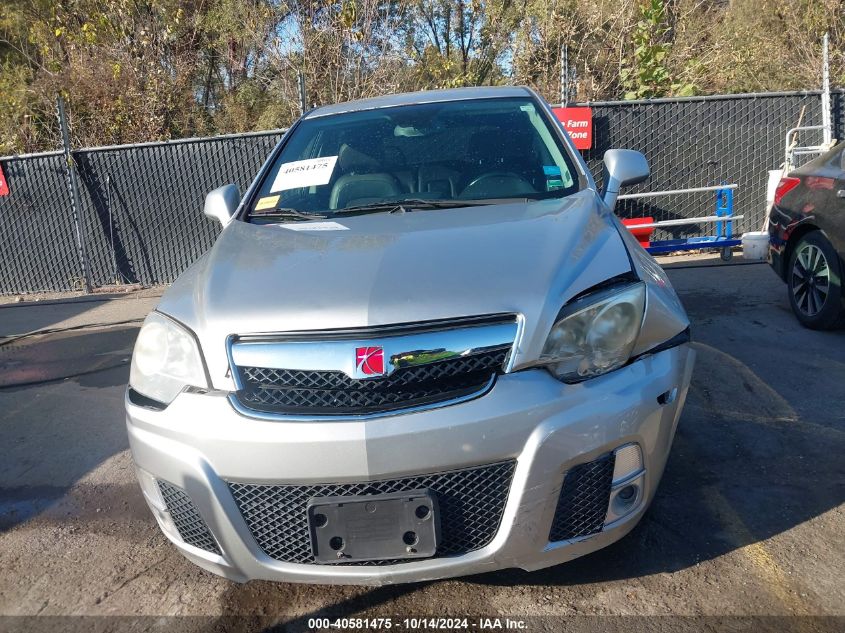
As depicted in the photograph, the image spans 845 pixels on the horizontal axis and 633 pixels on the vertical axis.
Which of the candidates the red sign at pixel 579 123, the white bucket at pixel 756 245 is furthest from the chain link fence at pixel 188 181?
the white bucket at pixel 756 245

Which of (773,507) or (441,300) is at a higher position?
(441,300)

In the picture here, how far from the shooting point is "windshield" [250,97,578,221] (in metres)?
3.32

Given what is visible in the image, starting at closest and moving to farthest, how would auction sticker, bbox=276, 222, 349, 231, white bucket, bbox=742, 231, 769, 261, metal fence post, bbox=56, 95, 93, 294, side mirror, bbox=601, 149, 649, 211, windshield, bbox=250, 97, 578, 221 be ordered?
auction sticker, bbox=276, 222, 349, 231, windshield, bbox=250, 97, 578, 221, side mirror, bbox=601, 149, 649, 211, white bucket, bbox=742, 231, 769, 261, metal fence post, bbox=56, 95, 93, 294

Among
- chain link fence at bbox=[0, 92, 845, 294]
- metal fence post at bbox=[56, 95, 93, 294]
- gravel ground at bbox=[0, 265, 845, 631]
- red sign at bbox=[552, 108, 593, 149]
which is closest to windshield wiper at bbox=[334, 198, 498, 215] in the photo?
gravel ground at bbox=[0, 265, 845, 631]

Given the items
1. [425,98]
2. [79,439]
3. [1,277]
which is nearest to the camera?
[425,98]

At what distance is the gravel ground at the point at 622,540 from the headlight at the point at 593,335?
828 millimetres

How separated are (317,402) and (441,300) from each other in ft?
1.58

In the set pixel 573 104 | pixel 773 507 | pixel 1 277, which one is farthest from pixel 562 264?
pixel 1 277

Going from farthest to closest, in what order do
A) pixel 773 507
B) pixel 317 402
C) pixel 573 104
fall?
pixel 573 104 < pixel 773 507 < pixel 317 402

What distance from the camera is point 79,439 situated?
444cm

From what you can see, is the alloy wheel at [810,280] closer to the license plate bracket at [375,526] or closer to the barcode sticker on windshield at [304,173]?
the barcode sticker on windshield at [304,173]

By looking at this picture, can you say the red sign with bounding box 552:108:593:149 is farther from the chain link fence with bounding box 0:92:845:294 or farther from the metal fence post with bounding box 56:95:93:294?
the metal fence post with bounding box 56:95:93:294

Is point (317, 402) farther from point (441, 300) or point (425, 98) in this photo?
point (425, 98)

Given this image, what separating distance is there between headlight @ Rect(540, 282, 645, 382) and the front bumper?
0.05 m
